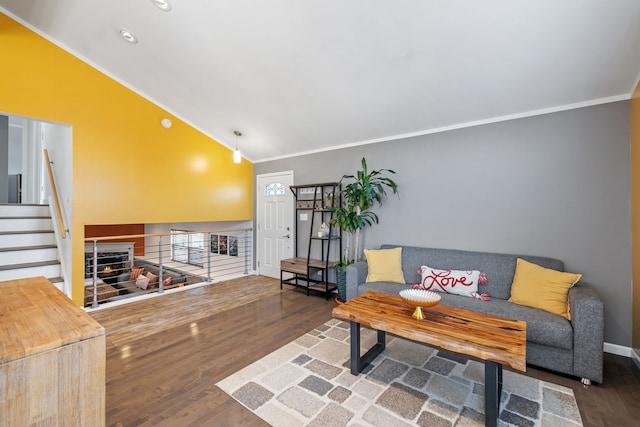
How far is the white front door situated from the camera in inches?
204

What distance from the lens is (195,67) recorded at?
329 centimetres

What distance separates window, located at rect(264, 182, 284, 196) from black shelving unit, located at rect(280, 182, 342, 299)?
46cm

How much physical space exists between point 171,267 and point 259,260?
304 cm

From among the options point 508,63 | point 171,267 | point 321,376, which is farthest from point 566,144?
point 171,267

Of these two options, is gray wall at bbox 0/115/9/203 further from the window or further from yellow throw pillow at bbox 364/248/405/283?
yellow throw pillow at bbox 364/248/405/283

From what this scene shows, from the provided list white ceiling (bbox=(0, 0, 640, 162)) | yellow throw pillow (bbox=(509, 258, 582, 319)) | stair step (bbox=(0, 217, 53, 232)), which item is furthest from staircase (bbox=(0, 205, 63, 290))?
yellow throw pillow (bbox=(509, 258, 582, 319))

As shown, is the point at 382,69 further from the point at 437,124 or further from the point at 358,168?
the point at 358,168

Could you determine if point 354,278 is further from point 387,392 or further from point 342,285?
point 387,392

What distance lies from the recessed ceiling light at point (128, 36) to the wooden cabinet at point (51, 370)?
314 cm

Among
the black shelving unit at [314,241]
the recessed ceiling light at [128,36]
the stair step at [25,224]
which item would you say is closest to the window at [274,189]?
the black shelving unit at [314,241]

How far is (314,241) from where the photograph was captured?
4.80 metres

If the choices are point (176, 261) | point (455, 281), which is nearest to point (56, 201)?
point (176, 261)

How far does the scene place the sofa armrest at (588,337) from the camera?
2.12 meters

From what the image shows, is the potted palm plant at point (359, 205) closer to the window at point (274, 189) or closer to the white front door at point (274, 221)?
the white front door at point (274, 221)
